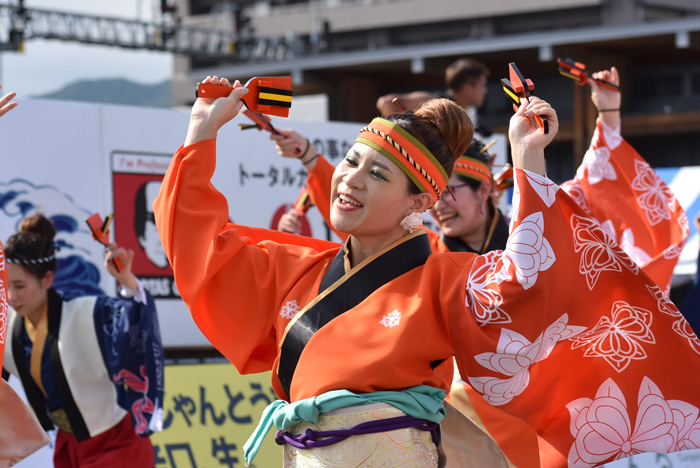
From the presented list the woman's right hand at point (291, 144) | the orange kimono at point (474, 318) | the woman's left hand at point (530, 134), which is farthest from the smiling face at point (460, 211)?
the woman's left hand at point (530, 134)

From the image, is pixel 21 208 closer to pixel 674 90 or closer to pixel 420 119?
pixel 420 119

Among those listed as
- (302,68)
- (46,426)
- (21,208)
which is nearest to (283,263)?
(46,426)

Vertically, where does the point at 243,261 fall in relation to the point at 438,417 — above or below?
above

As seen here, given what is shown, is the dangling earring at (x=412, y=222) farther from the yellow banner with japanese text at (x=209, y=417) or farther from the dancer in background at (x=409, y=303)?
the yellow banner with japanese text at (x=209, y=417)

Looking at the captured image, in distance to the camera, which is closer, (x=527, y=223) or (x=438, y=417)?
(x=527, y=223)

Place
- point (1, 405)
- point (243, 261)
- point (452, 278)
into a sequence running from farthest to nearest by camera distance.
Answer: point (1, 405) → point (243, 261) → point (452, 278)

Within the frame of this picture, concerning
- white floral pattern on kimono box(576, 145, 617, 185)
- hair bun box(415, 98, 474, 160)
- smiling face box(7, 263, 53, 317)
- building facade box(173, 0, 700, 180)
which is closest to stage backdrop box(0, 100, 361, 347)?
smiling face box(7, 263, 53, 317)

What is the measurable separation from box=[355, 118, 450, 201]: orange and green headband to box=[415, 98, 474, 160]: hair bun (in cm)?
7

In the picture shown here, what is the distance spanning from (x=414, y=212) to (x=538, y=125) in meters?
0.35

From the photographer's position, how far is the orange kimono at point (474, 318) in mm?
1681

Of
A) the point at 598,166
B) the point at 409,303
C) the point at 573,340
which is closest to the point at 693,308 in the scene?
the point at 598,166

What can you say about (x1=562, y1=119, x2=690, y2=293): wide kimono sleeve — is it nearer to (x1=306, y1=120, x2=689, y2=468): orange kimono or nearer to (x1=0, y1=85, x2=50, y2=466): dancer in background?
(x1=306, y1=120, x2=689, y2=468): orange kimono

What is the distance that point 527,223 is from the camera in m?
1.66

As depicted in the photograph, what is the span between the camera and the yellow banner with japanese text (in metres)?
3.93
